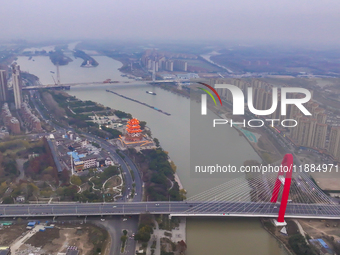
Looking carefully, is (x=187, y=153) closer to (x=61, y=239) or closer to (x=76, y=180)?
(x=76, y=180)

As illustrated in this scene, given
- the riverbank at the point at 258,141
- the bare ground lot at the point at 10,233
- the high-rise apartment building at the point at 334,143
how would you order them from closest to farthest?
the bare ground lot at the point at 10,233 → the riverbank at the point at 258,141 → the high-rise apartment building at the point at 334,143

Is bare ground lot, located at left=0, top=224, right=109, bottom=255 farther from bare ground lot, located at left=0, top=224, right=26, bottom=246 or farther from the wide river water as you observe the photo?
the wide river water

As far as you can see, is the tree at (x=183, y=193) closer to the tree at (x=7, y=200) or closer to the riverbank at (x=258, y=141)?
the riverbank at (x=258, y=141)

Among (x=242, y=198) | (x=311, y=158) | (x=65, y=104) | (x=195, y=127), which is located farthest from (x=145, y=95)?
(x=242, y=198)

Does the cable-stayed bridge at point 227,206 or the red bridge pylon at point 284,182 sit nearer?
the red bridge pylon at point 284,182

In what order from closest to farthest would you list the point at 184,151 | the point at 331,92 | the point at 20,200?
the point at 20,200 → the point at 184,151 → the point at 331,92

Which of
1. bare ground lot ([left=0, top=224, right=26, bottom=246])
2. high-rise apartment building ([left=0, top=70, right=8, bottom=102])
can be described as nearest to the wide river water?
bare ground lot ([left=0, top=224, right=26, bottom=246])

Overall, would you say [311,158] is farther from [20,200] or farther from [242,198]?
[20,200]

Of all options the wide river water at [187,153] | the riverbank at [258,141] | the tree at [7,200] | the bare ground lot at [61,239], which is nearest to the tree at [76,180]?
the tree at [7,200]
